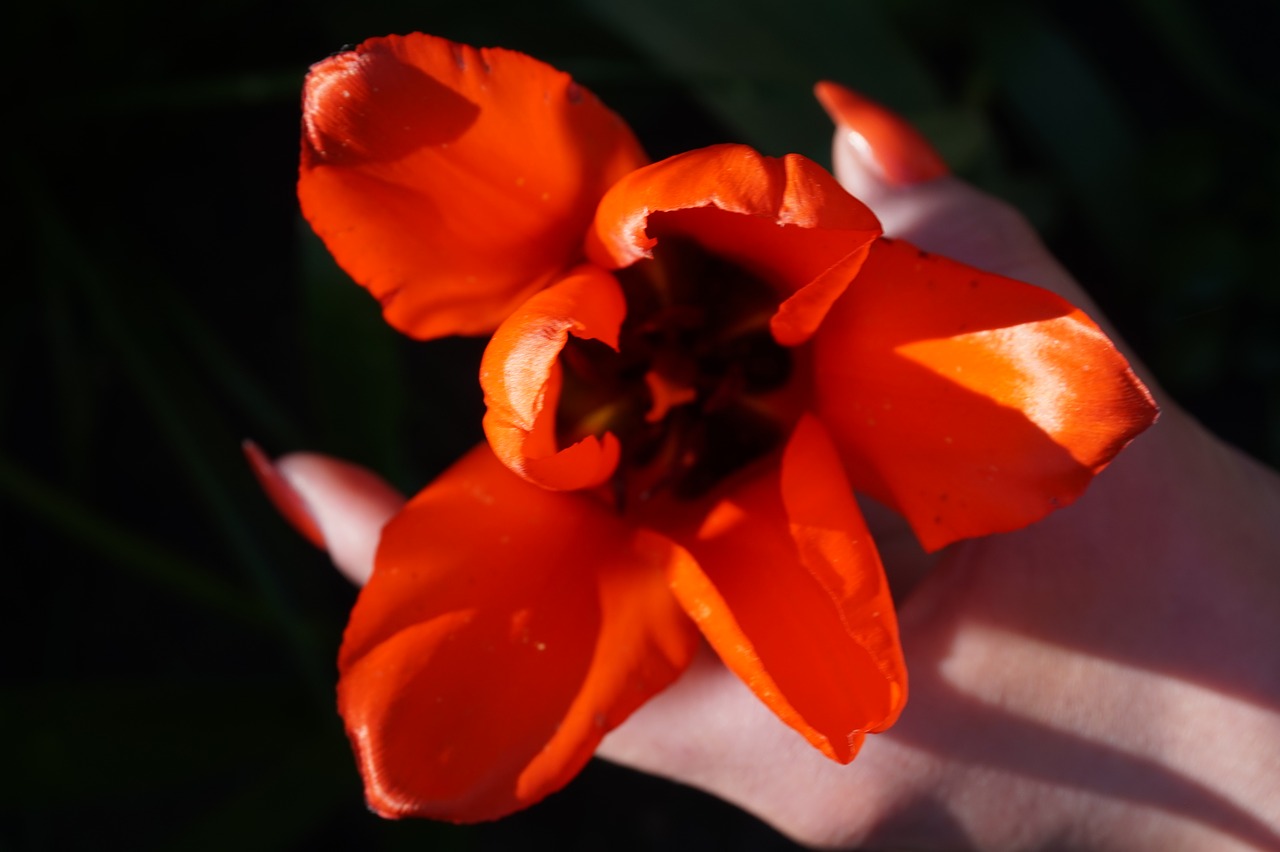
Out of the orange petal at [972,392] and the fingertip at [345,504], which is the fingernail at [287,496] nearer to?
the fingertip at [345,504]

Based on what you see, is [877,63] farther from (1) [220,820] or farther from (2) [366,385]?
(1) [220,820]

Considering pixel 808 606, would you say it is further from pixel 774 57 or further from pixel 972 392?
pixel 774 57

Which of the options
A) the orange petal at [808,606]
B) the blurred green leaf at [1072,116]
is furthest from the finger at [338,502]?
the blurred green leaf at [1072,116]

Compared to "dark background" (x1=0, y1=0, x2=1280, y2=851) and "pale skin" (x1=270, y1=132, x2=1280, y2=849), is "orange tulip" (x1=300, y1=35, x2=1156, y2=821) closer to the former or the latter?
"pale skin" (x1=270, y1=132, x2=1280, y2=849)

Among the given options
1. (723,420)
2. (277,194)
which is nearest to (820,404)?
(723,420)

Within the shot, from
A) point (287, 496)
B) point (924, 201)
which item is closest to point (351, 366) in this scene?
point (287, 496)
